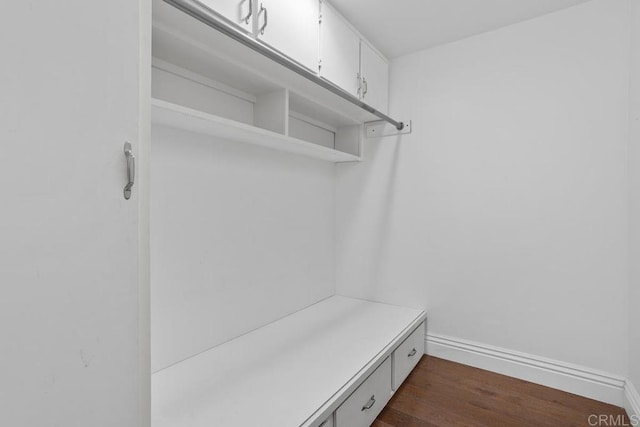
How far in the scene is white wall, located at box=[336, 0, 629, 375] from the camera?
1.78 m

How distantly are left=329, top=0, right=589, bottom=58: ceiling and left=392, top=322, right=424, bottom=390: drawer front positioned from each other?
1.99 meters

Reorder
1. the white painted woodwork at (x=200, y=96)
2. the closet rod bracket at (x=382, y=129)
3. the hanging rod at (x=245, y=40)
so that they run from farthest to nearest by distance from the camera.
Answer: the closet rod bracket at (x=382, y=129) → the white painted woodwork at (x=200, y=96) → the hanging rod at (x=245, y=40)

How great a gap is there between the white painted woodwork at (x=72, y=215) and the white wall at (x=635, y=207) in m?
2.17

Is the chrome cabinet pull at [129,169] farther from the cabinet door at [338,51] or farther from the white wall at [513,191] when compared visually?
the white wall at [513,191]

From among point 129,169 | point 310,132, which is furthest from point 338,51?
point 129,169

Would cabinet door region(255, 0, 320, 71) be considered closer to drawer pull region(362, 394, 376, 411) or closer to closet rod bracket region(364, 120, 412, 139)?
closet rod bracket region(364, 120, 412, 139)

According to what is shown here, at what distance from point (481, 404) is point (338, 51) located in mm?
2125

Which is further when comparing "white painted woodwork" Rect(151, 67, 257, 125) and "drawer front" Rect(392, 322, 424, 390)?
"drawer front" Rect(392, 322, 424, 390)

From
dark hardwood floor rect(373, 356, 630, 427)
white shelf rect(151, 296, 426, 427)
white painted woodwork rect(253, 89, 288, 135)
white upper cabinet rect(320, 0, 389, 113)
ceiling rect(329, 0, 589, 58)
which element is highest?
ceiling rect(329, 0, 589, 58)

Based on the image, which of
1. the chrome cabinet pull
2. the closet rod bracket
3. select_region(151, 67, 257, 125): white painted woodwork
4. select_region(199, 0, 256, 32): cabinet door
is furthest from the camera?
the closet rod bracket

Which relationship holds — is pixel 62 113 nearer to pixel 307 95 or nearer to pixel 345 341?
pixel 307 95

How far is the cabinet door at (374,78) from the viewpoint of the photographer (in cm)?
212

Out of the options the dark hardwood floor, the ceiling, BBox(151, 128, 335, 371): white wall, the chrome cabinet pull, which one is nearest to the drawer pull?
the dark hardwood floor

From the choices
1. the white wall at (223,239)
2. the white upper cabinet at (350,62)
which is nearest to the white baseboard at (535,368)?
the white wall at (223,239)
